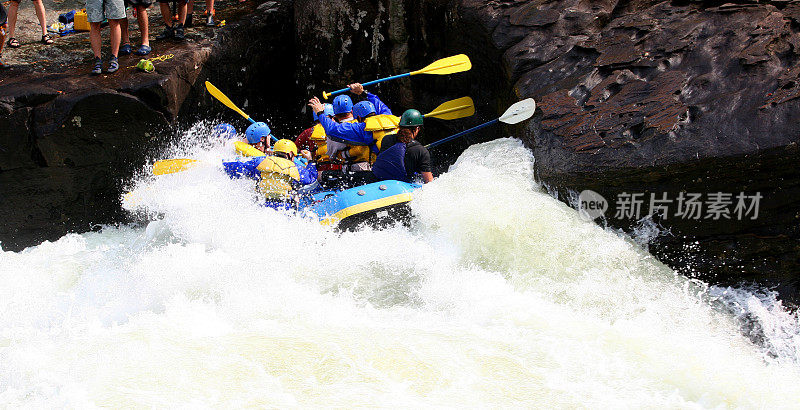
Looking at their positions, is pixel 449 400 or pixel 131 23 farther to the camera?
pixel 131 23

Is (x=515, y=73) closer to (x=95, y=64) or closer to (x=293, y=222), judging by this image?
(x=293, y=222)

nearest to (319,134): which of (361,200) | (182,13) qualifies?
(361,200)

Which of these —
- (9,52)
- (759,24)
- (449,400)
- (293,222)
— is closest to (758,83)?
(759,24)

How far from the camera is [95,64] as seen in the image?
20.9 feet

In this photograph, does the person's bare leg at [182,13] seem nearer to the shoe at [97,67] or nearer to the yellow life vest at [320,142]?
the shoe at [97,67]

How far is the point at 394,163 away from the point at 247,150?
1253mm

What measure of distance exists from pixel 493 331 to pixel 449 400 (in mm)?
706

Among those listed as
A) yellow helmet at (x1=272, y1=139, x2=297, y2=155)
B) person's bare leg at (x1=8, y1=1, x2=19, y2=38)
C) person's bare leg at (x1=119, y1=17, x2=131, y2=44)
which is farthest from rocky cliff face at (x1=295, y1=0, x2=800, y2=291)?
person's bare leg at (x1=8, y1=1, x2=19, y2=38)

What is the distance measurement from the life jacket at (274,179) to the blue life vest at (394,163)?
2.45 feet

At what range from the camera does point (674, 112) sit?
447 cm

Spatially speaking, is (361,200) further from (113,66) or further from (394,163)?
(113,66)

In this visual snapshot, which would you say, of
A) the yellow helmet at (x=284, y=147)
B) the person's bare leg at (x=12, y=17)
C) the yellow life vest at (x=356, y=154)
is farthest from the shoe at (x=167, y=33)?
the yellow life vest at (x=356, y=154)

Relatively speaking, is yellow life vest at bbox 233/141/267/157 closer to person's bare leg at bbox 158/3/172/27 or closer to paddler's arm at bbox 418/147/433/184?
paddler's arm at bbox 418/147/433/184
